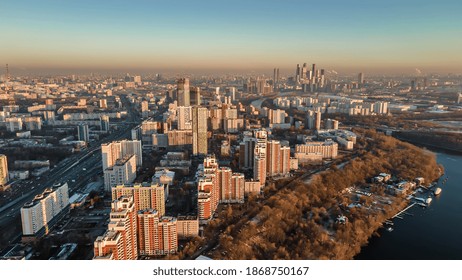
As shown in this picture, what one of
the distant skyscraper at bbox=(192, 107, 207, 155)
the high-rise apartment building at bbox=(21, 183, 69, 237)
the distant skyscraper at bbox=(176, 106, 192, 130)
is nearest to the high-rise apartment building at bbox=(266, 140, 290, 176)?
the distant skyscraper at bbox=(192, 107, 207, 155)

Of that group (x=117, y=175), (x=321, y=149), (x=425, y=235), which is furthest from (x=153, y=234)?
(x=321, y=149)

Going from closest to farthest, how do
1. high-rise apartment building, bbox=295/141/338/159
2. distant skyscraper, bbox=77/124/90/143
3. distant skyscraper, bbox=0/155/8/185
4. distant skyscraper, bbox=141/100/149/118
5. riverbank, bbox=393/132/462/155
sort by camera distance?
distant skyscraper, bbox=0/155/8/185 < high-rise apartment building, bbox=295/141/338/159 < riverbank, bbox=393/132/462/155 < distant skyscraper, bbox=77/124/90/143 < distant skyscraper, bbox=141/100/149/118

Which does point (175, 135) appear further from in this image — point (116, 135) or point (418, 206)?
point (418, 206)

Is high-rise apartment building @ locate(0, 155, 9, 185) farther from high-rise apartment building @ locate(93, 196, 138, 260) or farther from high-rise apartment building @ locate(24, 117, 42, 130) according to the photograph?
high-rise apartment building @ locate(24, 117, 42, 130)

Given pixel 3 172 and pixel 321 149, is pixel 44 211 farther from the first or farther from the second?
pixel 321 149

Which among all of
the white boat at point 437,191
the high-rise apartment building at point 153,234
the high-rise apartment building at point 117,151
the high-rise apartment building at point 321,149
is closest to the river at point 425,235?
the white boat at point 437,191
